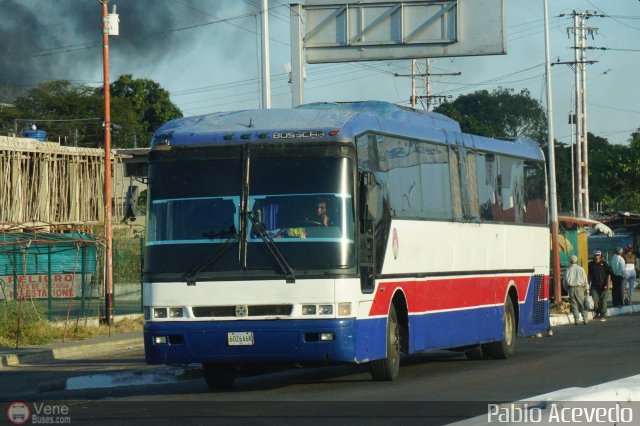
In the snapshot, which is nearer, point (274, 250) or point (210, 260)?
point (274, 250)

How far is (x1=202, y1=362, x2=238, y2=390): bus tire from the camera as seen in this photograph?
52.2 ft

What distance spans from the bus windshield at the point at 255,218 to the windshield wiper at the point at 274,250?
0.5 inches

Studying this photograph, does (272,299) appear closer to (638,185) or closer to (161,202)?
(161,202)

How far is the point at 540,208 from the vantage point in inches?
912

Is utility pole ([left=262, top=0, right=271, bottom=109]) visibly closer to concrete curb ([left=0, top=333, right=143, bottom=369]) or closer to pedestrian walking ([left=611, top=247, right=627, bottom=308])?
concrete curb ([left=0, top=333, right=143, bottom=369])

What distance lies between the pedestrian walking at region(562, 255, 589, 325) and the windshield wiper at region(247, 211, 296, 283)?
1691 cm

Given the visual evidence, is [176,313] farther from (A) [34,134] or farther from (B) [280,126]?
(A) [34,134]

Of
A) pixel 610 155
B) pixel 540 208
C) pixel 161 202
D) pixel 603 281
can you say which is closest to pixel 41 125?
pixel 610 155

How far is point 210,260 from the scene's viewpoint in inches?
567

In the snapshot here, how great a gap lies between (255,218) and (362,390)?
7.51ft

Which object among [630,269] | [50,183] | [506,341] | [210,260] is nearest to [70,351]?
[506,341]
